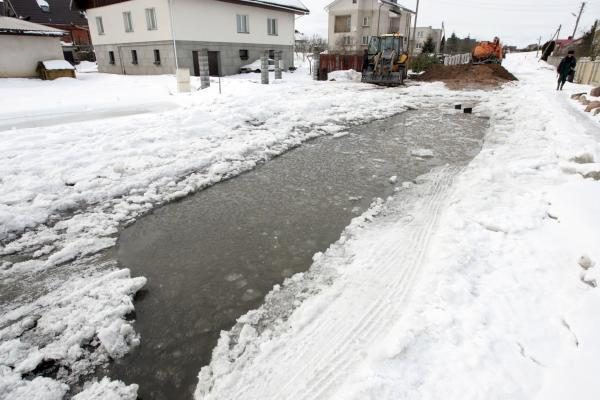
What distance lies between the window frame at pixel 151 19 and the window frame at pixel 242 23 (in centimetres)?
518

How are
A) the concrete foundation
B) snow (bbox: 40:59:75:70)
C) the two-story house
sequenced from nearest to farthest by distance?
snow (bbox: 40:59:75:70), the concrete foundation, the two-story house

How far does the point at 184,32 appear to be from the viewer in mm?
20188

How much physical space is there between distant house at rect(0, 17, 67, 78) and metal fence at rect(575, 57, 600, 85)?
28.3 metres

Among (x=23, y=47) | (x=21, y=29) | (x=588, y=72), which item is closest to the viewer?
(x=21, y=29)

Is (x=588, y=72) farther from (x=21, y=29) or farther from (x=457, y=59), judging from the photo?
(x=21, y=29)

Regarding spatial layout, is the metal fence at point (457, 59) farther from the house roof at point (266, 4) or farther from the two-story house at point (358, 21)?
the house roof at point (266, 4)

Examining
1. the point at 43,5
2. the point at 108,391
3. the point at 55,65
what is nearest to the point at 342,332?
the point at 108,391

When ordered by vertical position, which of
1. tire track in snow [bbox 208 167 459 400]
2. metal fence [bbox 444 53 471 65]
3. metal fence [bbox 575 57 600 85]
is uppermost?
metal fence [bbox 444 53 471 65]

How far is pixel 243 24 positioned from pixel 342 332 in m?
25.0

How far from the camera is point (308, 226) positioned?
14.2 ft

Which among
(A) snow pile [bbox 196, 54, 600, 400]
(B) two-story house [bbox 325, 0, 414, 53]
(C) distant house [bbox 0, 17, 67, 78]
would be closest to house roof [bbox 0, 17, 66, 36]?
(C) distant house [bbox 0, 17, 67, 78]

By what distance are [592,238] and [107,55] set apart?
2859 centimetres

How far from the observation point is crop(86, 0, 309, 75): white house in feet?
65.9

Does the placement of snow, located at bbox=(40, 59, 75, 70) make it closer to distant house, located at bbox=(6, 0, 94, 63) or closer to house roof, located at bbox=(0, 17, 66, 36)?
house roof, located at bbox=(0, 17, 66, 36)
